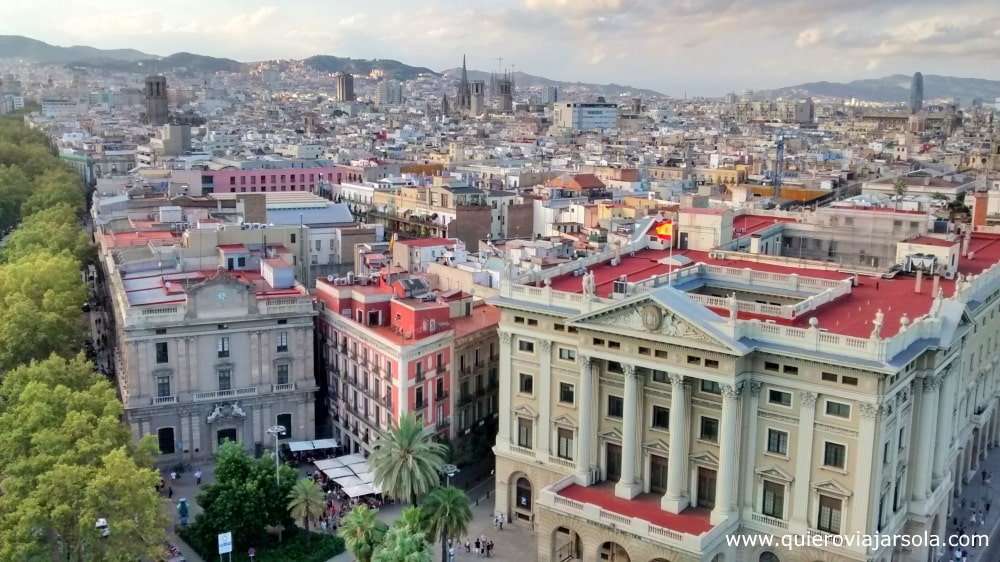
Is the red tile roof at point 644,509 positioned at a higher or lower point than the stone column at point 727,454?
lower

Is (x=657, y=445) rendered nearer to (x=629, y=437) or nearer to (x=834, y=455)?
(x=629, y=437)

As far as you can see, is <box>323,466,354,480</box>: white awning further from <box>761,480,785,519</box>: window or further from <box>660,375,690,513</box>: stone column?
<box>761,480,785,519</box>: window

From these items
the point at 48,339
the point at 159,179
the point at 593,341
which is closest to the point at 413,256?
the point at 48,339

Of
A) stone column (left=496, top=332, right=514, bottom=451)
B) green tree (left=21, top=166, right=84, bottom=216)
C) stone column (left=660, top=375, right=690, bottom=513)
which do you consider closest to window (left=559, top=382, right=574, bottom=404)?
stone column (left=496, top=332, right=514, bottom=451)

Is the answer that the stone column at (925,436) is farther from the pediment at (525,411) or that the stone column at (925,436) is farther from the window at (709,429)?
the pediment at (525,411)

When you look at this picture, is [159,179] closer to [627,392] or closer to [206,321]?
[206,321]

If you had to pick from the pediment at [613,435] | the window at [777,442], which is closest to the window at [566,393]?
the pediment at [613,435]

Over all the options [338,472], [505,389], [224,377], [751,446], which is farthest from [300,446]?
[751,446]
